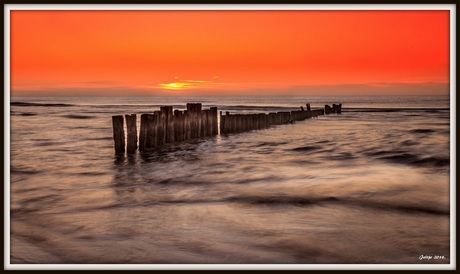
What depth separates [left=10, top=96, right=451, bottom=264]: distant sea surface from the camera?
509cm

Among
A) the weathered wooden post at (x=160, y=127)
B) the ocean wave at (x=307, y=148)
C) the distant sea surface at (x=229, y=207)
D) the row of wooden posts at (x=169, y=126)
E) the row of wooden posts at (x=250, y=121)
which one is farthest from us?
the row of wooden posts at (x=250, y=121)

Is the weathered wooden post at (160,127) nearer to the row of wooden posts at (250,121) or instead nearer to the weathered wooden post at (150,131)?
the weathered wooden post at (150,131)

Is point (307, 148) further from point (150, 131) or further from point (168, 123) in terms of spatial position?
point (150, 131)

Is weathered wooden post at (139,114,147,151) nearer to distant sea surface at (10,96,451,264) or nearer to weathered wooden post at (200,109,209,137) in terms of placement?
distant sea surface at (10,96,451,264)

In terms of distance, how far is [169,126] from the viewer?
1408 centimetres

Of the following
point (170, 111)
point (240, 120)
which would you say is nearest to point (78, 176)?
point (170, 111)

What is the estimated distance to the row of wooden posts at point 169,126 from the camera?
1245 centimetres

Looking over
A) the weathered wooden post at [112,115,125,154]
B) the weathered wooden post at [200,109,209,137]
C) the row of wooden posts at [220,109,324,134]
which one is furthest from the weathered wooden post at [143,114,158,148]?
the row of wooden posts at [220,109,324,134]

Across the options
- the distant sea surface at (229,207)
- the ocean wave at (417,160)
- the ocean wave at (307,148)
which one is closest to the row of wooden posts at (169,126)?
the distant sea surface at (229,207)

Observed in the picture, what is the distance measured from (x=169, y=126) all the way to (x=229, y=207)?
7.19 m

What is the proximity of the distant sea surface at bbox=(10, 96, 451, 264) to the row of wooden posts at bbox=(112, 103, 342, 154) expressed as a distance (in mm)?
464

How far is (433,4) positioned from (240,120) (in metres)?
14.7

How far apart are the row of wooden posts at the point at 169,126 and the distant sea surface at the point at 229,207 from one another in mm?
464

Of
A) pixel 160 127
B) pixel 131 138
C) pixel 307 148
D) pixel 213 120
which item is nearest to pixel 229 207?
pixel 131 138
